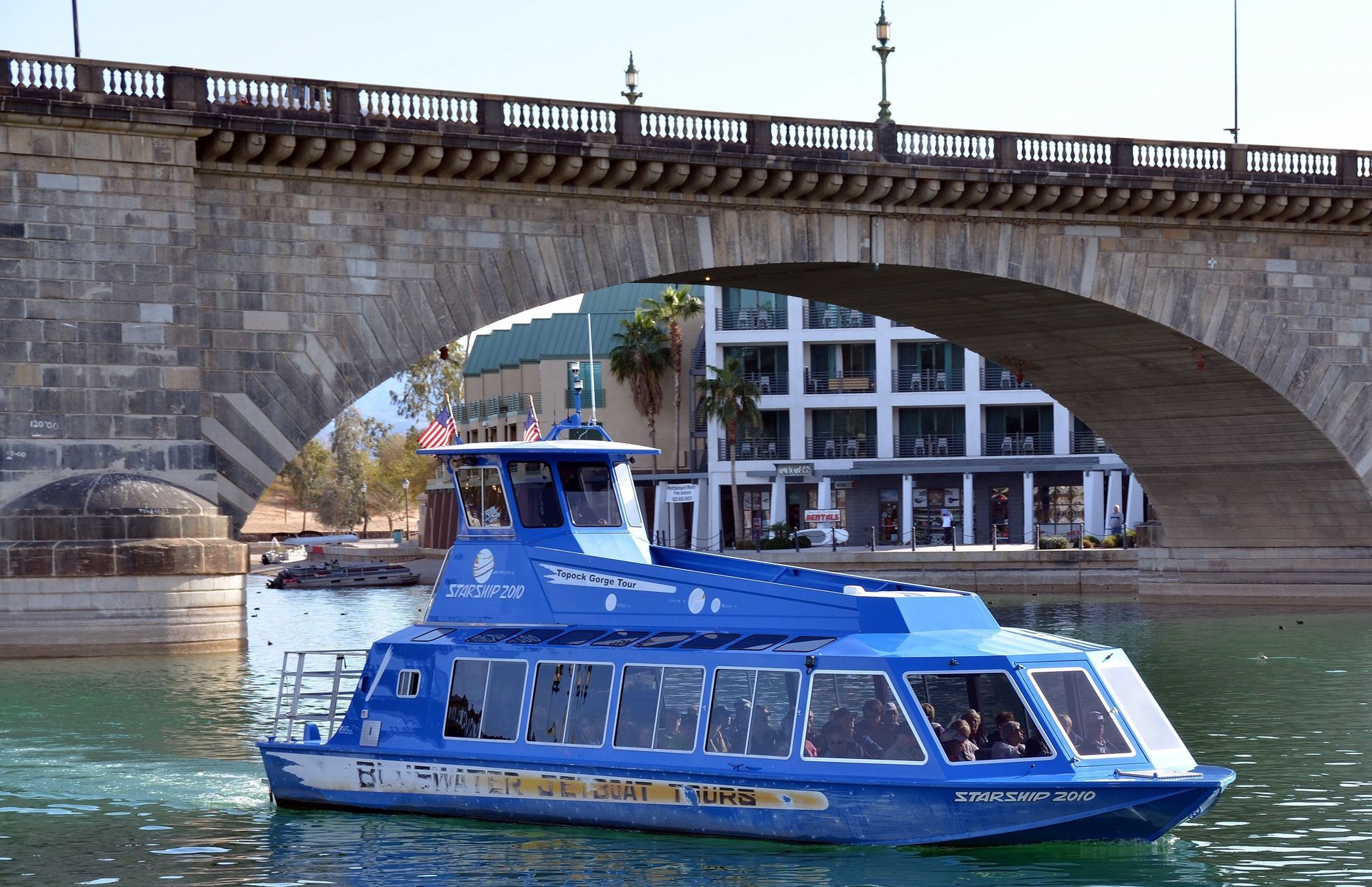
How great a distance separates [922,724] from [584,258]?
66.5ft

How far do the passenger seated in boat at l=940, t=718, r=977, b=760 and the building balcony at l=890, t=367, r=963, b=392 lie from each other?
56.2 metres

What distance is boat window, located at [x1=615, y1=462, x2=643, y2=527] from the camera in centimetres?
1991

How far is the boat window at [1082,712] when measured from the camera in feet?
53.1

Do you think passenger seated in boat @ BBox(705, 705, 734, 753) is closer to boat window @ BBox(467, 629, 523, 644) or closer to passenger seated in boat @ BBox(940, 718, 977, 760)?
passenger seated in boat @ BBox(940, 718, 977, 760)

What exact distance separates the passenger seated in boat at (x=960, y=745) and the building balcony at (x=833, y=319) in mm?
55793

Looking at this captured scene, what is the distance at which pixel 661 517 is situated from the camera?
7188 cm

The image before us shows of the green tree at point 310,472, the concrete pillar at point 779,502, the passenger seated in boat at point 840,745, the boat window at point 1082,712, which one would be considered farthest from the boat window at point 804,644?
the green tree at point 310,472

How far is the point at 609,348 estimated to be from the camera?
264ft

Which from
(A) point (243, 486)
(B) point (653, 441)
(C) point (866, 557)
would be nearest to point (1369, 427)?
(C) point (866, 557)

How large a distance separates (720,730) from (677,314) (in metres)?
59.9

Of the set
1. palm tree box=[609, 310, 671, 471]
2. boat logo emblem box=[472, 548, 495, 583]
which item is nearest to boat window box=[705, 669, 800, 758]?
boat logo emblem box=[472, 548, 495, 583]

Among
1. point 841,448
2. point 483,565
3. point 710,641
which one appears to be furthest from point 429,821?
point 841,448

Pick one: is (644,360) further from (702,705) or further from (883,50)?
(702,705)

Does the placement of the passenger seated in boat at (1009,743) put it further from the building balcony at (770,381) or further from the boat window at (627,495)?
the building balcony at (770,381)
